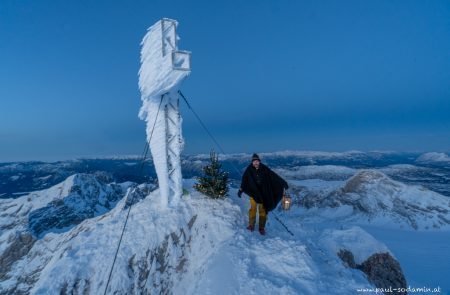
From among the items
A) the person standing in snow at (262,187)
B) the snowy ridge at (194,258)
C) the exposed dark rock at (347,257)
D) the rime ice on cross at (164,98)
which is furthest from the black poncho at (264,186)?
the rime ice on cross at (164,98)

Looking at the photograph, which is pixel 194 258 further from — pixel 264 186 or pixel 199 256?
pixel 264 186

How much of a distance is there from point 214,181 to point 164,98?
4677mm

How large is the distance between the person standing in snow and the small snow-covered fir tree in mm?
3232

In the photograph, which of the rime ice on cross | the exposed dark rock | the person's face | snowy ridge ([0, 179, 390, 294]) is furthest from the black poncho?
the rime ice on cross

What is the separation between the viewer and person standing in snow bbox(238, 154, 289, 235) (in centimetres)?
1008

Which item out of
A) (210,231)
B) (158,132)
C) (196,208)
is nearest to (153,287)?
(210,231)

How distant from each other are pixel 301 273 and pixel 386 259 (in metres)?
5.74

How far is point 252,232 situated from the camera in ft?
34.2

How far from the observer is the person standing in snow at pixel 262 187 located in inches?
397

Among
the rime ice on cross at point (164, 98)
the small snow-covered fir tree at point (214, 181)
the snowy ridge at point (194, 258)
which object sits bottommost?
the snowy ridge at point (194, 258)

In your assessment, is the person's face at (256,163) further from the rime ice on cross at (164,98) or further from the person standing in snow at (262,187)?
the rime ice on cross at (164,98)

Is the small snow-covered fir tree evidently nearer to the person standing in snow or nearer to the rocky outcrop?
the person standing in snow

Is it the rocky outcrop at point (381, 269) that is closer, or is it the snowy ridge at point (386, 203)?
the rocky outcrop at point (381, 269)

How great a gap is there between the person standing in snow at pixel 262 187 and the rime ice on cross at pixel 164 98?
4.16m
